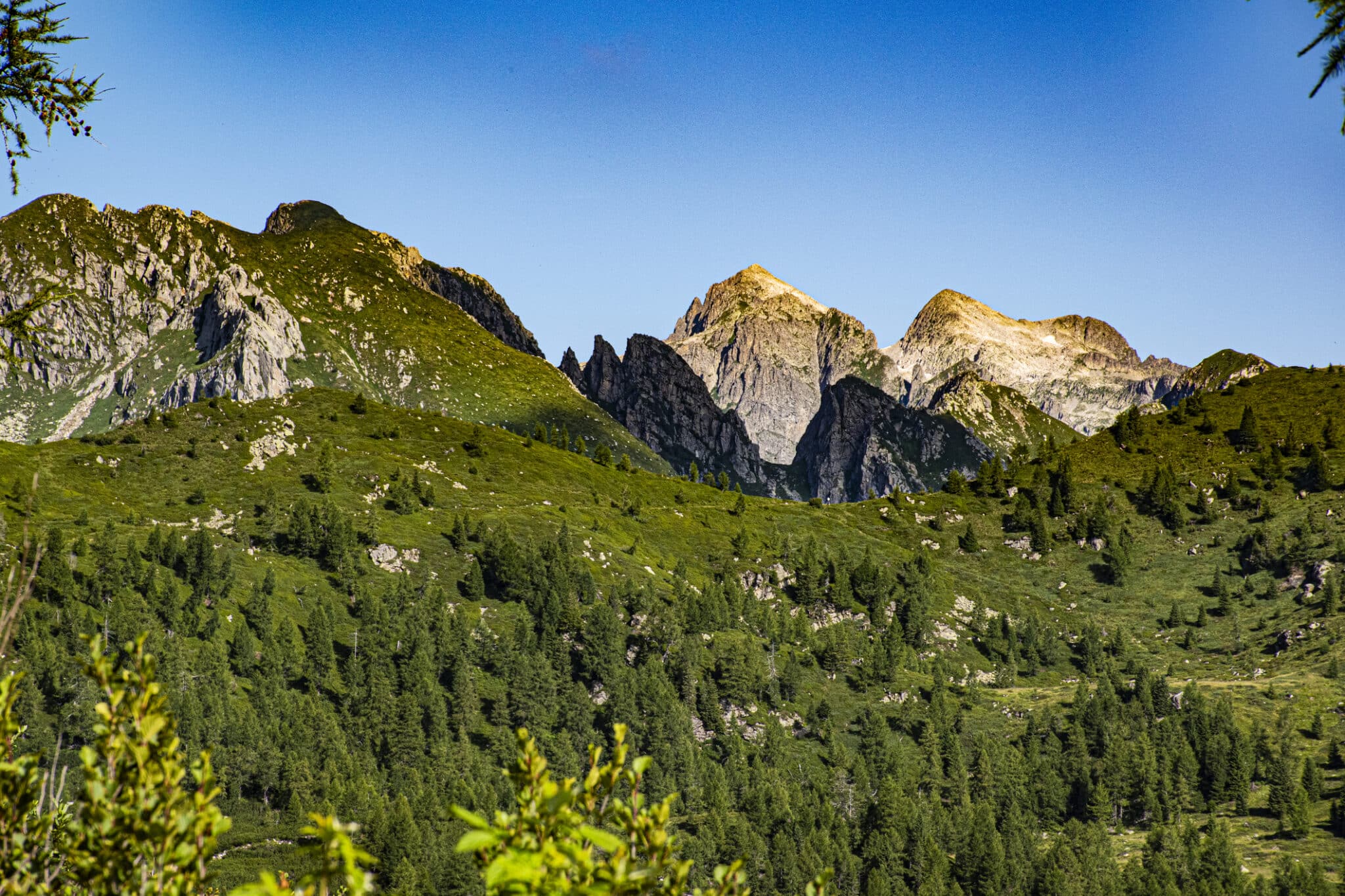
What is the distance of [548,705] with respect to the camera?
189 metres

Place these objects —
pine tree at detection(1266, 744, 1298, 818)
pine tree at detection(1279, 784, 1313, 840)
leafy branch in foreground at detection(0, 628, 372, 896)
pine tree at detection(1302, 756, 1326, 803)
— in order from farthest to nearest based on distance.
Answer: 1. pine tree at detection(1302, 756, 1326, 803)
2. pine tree at detection(1266, 744, 1298, 818)
3. pine tree at detection(1279, 784, 1313, 840)
4. leafy branch in foreground at detection(0, 628, 372, 896)

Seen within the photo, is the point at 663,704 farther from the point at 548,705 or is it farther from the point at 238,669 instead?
the point at 238,669

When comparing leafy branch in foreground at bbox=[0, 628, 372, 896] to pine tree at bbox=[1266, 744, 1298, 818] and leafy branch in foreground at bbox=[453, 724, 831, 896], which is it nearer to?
leafy branch in foreground at bbox=[453, 724, 831, 896]

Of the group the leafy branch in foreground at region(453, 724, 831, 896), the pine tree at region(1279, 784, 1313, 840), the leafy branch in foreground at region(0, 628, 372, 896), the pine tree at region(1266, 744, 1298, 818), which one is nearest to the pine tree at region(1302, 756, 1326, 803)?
the pine tree at region(1266, 744, 1298, 818)

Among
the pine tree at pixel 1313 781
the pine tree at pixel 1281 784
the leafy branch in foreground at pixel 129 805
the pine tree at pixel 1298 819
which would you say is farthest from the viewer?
the pine tree at pixel 1313 781

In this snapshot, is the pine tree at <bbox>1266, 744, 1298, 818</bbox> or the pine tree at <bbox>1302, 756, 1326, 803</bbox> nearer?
the pine tree at <bbox>1266, 744, 1298, 818</bbox>

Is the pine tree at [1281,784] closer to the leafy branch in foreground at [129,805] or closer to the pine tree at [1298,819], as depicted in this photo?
the pine tree at [1298,819]

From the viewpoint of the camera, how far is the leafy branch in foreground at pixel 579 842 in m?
7.58

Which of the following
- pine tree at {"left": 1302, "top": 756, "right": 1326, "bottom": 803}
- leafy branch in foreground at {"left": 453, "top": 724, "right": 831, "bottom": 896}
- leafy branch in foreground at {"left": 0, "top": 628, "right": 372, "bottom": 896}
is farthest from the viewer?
pine tree at {"left": 1302, "top": 756, "right": 1326, "bottom": 803}

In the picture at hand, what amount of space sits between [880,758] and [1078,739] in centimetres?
3843

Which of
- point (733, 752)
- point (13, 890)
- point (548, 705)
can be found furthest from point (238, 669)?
point (13, 890)

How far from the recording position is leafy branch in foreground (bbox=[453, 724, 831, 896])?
7.58m

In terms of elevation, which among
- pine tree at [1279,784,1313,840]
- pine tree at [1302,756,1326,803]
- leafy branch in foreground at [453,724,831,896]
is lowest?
pine tree at [1279,784,1313,840]

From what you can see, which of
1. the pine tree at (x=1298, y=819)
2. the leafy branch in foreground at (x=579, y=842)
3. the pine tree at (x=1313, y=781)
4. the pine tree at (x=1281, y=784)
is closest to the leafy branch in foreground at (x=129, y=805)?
the leafy branch in foreground at (x=579, y=842)
